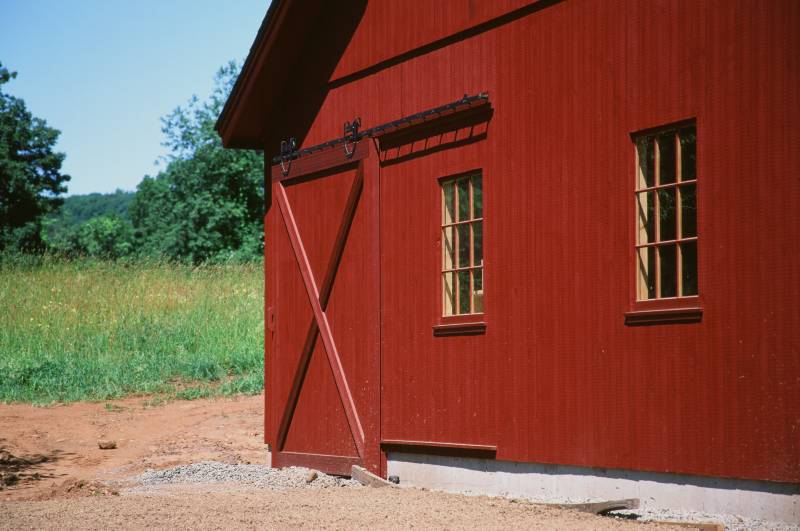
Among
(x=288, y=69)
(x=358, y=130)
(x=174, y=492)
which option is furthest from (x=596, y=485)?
(x=288, y=69)

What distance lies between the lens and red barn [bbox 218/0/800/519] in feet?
24.6

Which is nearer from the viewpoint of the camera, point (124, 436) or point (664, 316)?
point (664, 316)

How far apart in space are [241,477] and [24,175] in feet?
118

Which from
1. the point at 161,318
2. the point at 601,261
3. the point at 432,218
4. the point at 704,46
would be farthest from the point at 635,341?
the point at 161,318

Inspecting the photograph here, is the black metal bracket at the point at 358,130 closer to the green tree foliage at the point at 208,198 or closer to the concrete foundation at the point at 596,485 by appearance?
the concrete foundation at the point at 596,485

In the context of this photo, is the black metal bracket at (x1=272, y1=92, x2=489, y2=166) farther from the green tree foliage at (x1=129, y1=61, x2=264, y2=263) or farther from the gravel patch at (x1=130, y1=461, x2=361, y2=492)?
the green tree foliage at (x1=129, y1=61, x2=264, y2=263)

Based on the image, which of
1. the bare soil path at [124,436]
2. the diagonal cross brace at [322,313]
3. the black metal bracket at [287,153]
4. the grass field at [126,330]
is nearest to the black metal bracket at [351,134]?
the diagonal cross brace at [322,313]

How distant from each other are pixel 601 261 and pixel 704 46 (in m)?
1.86

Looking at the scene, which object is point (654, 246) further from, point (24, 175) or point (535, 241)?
point (24, 175)

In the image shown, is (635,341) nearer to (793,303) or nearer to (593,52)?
(793,303)

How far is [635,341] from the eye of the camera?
835 centimetres

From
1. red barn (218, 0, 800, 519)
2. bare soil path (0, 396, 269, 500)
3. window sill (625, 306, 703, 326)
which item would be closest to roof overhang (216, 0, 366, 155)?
red barn (218, 0, 800, 519)

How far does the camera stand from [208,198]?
44.1 metres

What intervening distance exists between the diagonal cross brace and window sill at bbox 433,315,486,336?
174 cm
